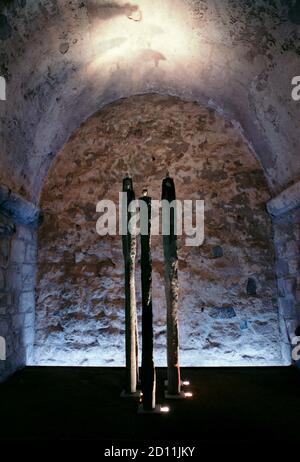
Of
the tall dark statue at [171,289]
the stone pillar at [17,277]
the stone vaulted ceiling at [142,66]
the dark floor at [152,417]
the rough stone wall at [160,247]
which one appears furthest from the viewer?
the rough stone wall at [160,247]

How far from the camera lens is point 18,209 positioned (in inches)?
115

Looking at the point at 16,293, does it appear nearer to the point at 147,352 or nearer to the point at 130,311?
the point at 130,311

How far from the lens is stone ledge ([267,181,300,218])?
2771 mm

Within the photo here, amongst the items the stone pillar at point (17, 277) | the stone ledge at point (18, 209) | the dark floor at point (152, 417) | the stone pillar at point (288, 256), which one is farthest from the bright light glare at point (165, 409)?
the stone ledge at point (18, 209)

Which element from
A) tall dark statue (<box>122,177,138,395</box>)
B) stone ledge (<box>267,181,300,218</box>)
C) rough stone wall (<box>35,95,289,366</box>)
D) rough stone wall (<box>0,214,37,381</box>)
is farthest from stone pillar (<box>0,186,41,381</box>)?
stone ledge (<box>267,181,300,218</box>)

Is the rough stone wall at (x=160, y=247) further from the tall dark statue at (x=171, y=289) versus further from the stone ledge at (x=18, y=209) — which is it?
the tall dark statue at (x=171, y=289)

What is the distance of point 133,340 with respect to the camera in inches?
84.0

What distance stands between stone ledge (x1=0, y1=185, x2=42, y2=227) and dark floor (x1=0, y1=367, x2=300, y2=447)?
1.21 metres

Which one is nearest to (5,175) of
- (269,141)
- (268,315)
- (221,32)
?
(221,32)

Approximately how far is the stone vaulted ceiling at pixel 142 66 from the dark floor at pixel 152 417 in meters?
1.47

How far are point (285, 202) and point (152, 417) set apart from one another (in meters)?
1.93

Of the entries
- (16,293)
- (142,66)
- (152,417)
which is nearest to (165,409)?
(152,417)

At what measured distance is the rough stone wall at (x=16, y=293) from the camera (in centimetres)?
276

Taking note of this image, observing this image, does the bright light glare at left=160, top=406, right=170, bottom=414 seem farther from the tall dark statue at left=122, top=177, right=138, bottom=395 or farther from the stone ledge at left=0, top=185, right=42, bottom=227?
the stone ledge at left=0, top=185, right=42, bottom=227
